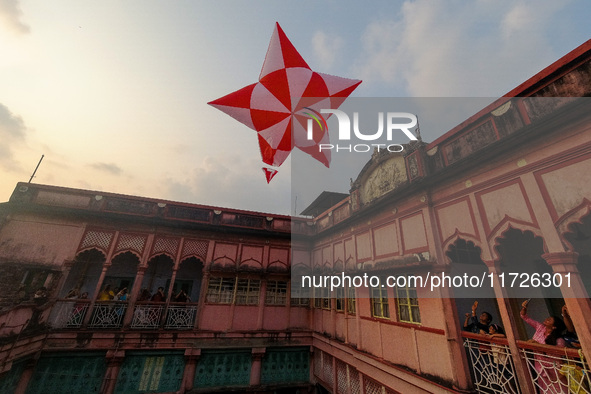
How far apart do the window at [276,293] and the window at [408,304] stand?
660cm

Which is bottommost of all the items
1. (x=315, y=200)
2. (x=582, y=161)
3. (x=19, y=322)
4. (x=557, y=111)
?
(x=19, y=322)

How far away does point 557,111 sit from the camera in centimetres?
423

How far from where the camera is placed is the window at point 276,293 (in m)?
12.1

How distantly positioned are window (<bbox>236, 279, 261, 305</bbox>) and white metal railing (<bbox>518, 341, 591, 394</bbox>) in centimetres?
988

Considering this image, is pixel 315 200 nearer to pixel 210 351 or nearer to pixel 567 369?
pixel 210 351

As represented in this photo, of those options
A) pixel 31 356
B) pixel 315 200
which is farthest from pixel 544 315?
pixel 31 356

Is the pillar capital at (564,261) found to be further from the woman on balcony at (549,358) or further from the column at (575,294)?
the woman on balcony at (549,358)

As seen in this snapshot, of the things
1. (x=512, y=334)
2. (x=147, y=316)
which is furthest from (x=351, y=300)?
(x=147, y=316)

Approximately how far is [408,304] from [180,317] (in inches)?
362

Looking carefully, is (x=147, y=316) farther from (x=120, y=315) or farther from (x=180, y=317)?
(x=180, y=317)

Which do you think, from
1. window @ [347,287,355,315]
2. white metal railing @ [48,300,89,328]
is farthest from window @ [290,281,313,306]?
white metal railing @ [48,300,89,328]

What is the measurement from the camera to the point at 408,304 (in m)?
6.79

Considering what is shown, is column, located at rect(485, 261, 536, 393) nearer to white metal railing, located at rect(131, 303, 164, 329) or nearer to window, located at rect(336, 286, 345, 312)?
window, located at rect(336, 286, 345, 312)

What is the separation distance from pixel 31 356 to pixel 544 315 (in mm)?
16128
